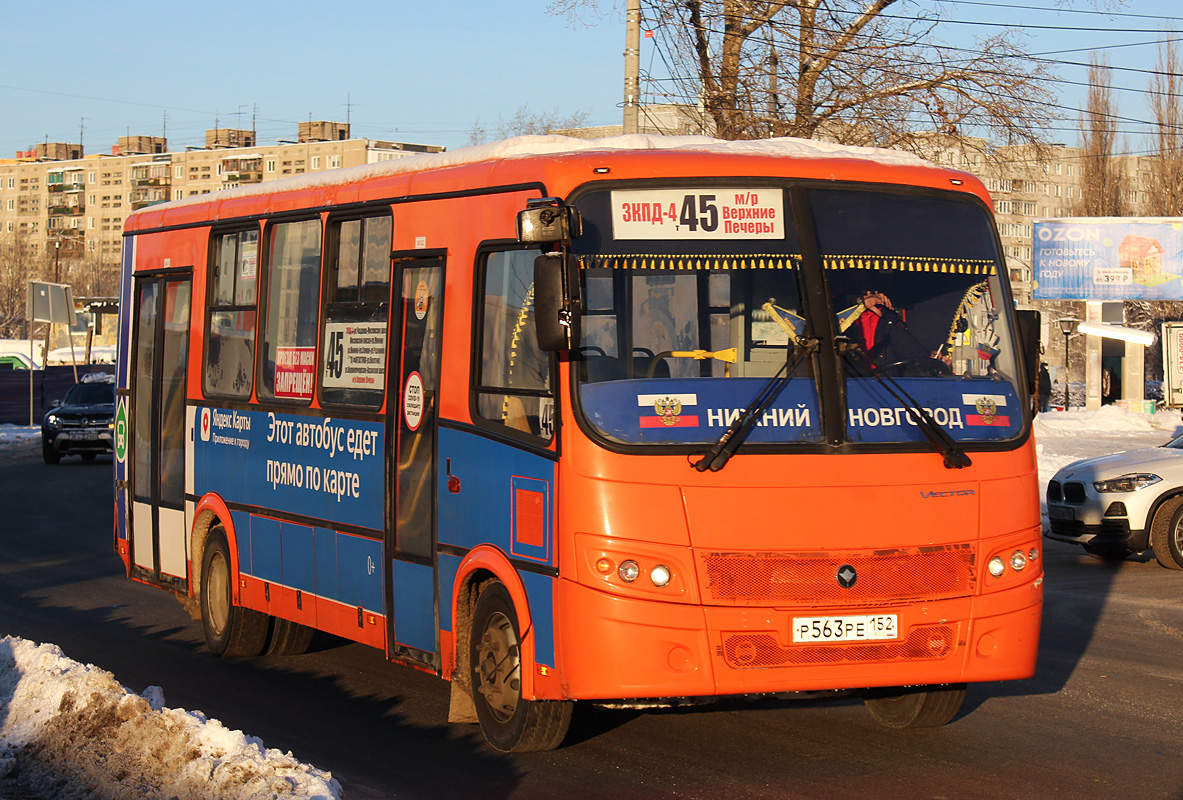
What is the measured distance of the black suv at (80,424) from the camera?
1248 inches

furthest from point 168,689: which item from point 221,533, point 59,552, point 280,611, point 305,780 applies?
point 59,552

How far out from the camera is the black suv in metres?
31.7

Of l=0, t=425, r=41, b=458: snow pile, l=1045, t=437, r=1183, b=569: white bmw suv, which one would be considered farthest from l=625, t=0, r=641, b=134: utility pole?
l=0, t=425, r=41, b=458: snow pile

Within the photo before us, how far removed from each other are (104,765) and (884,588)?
3423mm

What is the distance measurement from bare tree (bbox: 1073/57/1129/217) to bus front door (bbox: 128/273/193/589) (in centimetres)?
6320

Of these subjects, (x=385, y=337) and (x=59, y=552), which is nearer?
(x=385, y=337)

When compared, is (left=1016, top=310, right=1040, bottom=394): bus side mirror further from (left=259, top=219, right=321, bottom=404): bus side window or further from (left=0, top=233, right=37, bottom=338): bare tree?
(left=0, top=233, right=37, bottom=338): bare tree

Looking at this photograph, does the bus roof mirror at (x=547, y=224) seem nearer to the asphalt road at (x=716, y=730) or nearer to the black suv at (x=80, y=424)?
the asphalt road at (x=716, y=730)

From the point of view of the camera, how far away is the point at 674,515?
627 centimetres

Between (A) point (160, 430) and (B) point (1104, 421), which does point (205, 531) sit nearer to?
(A) point (160, 430)

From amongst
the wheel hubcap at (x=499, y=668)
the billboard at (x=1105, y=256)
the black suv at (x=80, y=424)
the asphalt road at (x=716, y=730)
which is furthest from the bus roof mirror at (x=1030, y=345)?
the billboard at (x=1105, y=256)

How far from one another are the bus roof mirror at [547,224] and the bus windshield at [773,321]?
0.59 ft

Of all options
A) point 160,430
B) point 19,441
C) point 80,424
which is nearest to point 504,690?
point 160,430

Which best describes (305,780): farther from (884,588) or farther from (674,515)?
(884,588)
